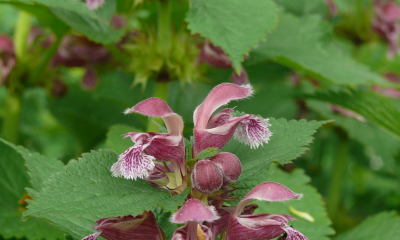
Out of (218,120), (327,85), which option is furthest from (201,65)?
(327,85)

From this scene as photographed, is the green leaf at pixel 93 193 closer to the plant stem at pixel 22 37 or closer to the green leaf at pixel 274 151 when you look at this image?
the green leaf at pixel 274 151

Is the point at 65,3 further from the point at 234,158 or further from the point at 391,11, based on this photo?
the point at 391,11

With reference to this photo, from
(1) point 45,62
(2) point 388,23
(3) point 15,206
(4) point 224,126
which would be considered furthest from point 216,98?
(2) point 388,23

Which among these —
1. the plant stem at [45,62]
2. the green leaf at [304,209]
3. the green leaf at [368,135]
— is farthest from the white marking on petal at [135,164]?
the green leaf at [368,135]

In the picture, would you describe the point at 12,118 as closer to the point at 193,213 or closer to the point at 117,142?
the point at 117,142

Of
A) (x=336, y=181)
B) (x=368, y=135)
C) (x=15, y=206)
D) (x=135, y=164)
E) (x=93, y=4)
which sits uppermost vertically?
(x=93, y=4)

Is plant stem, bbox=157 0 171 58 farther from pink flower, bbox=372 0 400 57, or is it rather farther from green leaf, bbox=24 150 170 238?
pink flower, bbox=372 0 400 57

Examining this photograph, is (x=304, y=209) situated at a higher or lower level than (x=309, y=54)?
lower
